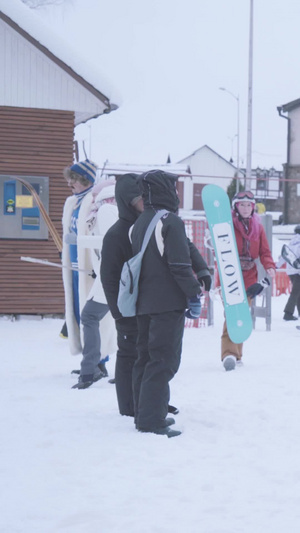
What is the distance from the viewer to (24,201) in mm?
11680

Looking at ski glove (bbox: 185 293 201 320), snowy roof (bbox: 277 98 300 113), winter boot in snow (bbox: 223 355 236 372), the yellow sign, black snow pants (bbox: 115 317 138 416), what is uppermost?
snowy roof (bbox: 277 98 300 113)

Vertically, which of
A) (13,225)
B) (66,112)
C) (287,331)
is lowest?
(287,331)

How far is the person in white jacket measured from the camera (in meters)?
6.49

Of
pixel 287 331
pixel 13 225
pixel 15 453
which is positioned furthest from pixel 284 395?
pixel 13 225

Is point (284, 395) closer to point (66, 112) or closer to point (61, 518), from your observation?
point (61, 518)

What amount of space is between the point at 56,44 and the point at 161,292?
7717 millimetres

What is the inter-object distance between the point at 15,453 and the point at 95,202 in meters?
2.68

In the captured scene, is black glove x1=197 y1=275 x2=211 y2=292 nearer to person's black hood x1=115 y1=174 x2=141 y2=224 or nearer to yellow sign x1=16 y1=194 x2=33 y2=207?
person's black hood x1=115 y1=174 x2=141 y2=224

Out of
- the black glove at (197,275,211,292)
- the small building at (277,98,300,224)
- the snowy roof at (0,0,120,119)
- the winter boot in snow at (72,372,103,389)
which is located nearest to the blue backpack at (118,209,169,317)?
the black glove at (197,275,211,292)

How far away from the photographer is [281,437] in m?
4.95

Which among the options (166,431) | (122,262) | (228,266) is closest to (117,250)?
(122,262)

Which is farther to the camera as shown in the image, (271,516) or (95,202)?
(95,202)

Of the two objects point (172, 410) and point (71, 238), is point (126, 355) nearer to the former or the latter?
point (172, 410)

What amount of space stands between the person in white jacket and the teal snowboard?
1.35m
